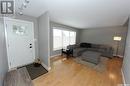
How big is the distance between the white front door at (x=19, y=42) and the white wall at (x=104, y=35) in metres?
4.92

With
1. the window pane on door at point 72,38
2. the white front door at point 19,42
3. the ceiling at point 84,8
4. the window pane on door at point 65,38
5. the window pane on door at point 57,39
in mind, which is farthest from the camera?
the window pane on door at point 72,38

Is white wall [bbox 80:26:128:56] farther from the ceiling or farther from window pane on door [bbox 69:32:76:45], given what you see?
the ceiling

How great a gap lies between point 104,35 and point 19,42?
583 cm

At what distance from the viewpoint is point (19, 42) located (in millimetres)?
3039

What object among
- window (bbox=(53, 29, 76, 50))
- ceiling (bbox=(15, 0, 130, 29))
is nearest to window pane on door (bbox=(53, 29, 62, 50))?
window (bbox=(53, 29, 76, 50))

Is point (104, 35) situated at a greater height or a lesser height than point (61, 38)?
greater

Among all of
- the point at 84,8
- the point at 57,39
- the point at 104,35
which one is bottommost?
the point at 57,39

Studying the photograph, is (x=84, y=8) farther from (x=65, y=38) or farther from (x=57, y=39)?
(x=65, y=38)

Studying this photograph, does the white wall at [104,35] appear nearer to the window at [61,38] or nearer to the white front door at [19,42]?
the window at [61,38]

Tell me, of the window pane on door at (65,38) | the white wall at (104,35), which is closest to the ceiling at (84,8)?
the white wall at (104,35)

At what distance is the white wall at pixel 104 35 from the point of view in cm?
492

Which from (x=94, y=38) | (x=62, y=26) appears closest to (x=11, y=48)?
(x=62, y=26)

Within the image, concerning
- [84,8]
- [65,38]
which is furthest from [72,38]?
[84,8]

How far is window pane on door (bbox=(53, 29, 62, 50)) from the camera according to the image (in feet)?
15.3
